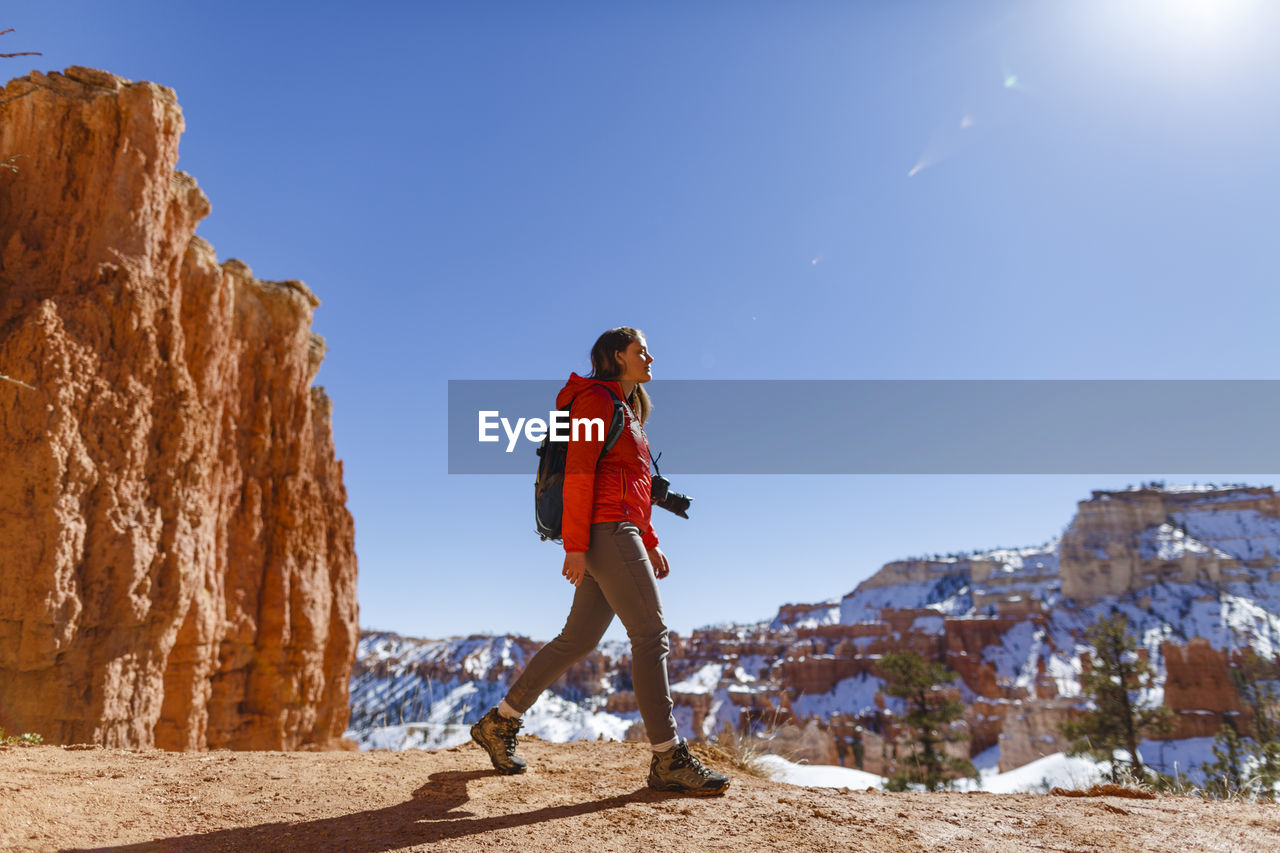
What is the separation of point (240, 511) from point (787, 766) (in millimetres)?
14975

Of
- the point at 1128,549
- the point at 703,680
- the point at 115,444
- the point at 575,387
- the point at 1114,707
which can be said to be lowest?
the point at 703,680

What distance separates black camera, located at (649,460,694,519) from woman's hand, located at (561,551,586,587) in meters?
0.61

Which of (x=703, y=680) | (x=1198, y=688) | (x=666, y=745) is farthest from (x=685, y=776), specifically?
(x=703, y=680)

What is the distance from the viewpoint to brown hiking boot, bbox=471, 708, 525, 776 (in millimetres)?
3156

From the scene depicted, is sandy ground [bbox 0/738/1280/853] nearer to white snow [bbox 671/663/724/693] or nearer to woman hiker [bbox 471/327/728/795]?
woman hiker [bbox 471/327/728/795]

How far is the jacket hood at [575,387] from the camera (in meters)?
3.08

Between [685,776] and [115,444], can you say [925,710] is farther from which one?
[685,776]

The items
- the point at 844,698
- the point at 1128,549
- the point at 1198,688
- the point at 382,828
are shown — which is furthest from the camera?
the point at 1128,549

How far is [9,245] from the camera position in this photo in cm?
888


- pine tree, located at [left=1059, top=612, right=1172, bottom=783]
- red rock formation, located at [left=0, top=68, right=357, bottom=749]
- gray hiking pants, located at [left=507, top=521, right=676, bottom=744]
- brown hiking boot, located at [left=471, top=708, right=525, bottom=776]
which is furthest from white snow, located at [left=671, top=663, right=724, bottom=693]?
gray hiking pants, located at [left=507, top=521, right=676, bottom=744]

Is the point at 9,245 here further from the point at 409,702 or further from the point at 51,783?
the point at 409,702

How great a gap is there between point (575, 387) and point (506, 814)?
68.1 inches

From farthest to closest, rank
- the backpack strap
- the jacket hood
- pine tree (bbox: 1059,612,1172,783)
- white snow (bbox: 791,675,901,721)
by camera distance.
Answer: white snow (bbox: 791,675,901,721) → pine tree (bbox: 1059,612,1172,783) → the jacket hood → the backpack strap

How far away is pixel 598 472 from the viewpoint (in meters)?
2.93
